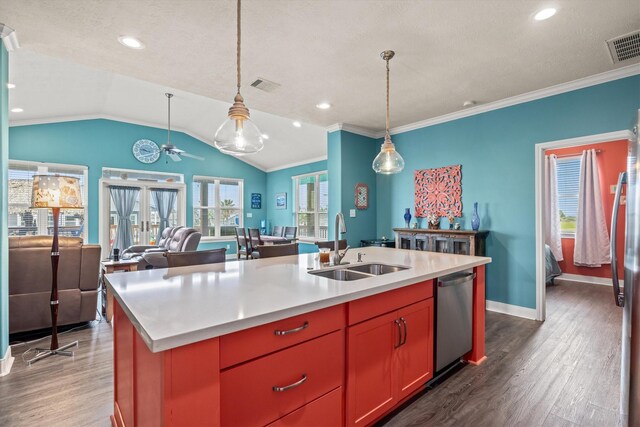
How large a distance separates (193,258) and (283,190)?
651 cm

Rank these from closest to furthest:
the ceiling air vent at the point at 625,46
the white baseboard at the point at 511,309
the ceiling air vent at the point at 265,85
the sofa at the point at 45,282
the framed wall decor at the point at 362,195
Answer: the ceiling air vent at the point at 625,46
the sofa at the point at 45,282
the ceiling air vent at the point at 265,85
the white baseboard at the point at 511,309
the framed wall decor at the point at 362,195

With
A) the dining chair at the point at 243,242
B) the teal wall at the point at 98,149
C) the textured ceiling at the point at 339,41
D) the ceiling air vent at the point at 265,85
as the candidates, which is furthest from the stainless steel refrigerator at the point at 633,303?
the teal wall at the point at 98,149

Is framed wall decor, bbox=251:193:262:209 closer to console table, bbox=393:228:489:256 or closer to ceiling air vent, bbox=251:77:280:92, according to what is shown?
console table, bbox=393:228:489:256

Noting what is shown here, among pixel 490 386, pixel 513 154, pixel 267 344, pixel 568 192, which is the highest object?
pixel 513 154

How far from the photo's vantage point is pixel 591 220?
5379mm

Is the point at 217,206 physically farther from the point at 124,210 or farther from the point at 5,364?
the point at 5,364

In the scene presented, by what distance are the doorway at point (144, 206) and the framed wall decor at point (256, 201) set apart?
6.37ft

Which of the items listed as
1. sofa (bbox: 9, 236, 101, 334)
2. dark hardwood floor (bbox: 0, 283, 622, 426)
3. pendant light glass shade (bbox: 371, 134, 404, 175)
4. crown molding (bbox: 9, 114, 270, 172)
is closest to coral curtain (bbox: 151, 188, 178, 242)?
crown molding (bbox: 9, 114, 270, 172)

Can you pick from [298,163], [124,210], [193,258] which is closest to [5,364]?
[193,258]

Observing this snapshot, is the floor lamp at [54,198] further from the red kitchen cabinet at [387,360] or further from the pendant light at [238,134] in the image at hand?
the red kitchen cabinet at [387,360]

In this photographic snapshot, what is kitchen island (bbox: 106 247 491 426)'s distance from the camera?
1021 mm

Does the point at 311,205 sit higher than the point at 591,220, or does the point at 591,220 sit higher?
the point at 311,205

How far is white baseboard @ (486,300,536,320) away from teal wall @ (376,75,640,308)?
0.06 m

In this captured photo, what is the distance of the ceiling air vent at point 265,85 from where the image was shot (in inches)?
130
